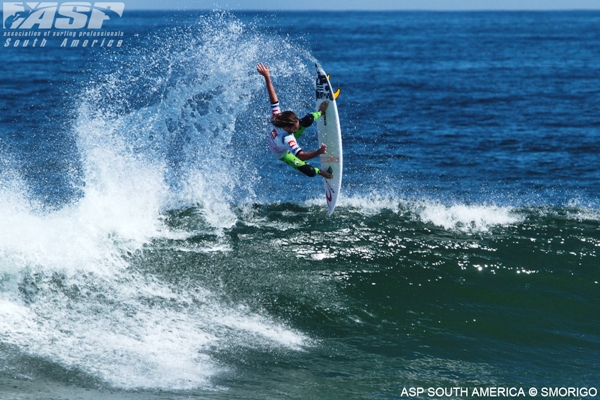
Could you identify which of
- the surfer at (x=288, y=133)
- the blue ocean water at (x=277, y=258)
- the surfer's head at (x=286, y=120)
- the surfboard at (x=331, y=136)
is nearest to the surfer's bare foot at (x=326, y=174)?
the surfboard at (x=331, y=136)

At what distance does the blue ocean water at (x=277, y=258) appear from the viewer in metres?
10.2

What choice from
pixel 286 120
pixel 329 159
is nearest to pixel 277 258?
pixel 329 159

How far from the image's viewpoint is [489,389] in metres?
10.0

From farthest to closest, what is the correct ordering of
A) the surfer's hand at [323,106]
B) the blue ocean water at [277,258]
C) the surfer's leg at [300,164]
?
the surfer's hand at [323,106]
the surfer's leg at [300,164]
the blue ocean water at [277,258]

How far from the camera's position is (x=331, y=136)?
1449 cm

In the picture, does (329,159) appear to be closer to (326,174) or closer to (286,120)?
(326,174)

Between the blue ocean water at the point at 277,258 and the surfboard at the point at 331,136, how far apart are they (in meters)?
1.10

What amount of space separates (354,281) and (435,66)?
110 feet

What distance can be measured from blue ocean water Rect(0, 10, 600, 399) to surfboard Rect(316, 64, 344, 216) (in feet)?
3.62

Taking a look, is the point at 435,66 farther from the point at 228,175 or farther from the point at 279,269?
the point at 279,269

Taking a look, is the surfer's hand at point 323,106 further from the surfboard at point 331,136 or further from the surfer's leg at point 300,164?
the surfer's leg at point 300,164

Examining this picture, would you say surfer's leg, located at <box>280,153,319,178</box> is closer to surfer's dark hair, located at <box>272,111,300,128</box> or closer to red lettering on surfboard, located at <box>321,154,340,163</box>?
surfer's dark hair, located at <box>272,111,300,128</box>

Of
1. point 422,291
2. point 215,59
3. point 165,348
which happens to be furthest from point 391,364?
point 215,59

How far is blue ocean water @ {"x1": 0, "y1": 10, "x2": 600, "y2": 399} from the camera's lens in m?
10.2
